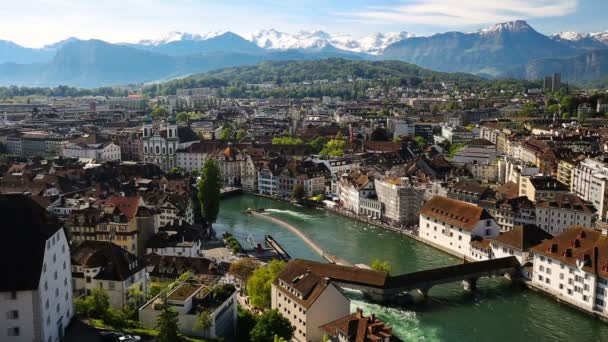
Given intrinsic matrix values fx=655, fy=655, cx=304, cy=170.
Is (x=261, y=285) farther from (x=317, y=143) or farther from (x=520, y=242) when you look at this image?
(x=317, y=143)

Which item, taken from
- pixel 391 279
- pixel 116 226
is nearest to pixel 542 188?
pixel 391 279

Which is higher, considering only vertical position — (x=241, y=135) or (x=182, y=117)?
(x=182, y=117)

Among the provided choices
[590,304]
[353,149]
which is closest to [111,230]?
[590,304]

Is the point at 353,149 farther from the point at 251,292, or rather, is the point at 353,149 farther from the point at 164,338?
the point at 164,338

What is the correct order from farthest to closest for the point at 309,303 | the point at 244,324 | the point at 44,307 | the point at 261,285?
the point at 261,285, the point at 244,324, the point at 309,303, the point at 44,307

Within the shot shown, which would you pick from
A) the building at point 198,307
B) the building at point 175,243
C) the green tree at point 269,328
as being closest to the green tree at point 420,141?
the building at point 175,243

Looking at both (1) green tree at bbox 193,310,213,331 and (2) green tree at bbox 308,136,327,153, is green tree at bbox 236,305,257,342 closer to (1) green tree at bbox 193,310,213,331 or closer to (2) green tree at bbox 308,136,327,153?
(1) green tree at bbox 193,310,213,331
